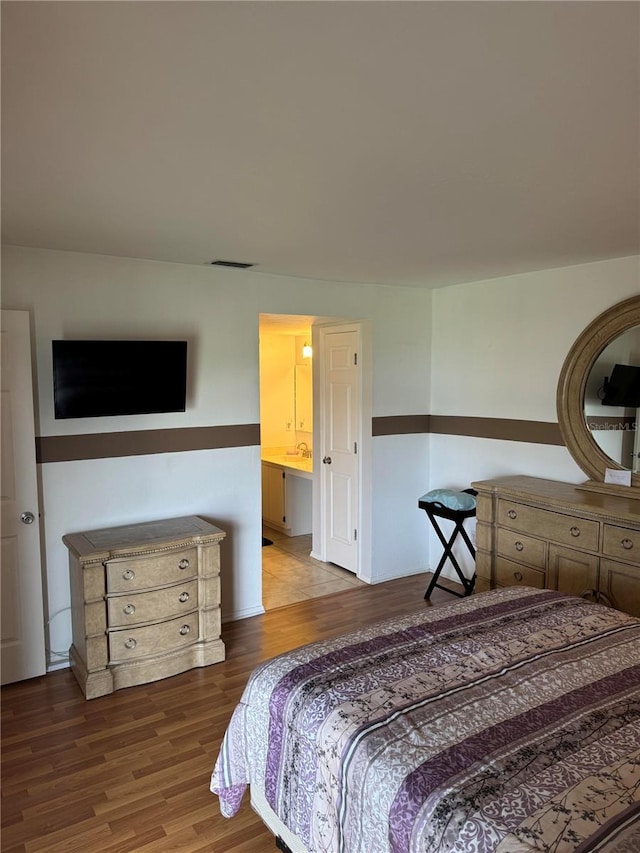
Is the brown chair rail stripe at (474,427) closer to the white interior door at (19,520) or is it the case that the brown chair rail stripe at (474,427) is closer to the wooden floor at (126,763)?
the wooden floor at (126,763)

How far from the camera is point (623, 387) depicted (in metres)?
3.64

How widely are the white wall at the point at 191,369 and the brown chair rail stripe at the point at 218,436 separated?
0.05 m

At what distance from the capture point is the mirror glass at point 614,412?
11.7 ft

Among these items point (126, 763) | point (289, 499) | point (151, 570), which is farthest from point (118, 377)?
point (289, 499)

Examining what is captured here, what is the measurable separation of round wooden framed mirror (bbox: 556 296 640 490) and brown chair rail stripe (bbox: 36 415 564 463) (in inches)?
8.0

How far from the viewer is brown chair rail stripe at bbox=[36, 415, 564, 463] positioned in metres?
3.48

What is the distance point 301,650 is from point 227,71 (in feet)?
6.22

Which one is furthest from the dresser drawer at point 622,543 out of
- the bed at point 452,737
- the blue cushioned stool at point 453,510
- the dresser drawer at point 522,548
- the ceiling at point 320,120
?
the ceiling at point 320,120

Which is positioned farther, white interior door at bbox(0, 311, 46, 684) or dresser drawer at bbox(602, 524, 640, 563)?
white interior door at bbox(0, 311, 46, 684)

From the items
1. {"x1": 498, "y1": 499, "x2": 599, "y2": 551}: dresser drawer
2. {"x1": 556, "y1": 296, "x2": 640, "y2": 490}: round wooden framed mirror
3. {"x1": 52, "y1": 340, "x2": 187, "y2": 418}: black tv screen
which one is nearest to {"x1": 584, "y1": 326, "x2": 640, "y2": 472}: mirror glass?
{"x1": 556, "y1": 296, "x2": 640, "y2": 490}: round wooden framed mirror

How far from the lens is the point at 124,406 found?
3496mm

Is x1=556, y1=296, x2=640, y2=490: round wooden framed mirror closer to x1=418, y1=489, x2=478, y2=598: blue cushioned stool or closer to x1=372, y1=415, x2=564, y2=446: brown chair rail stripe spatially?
x1=372, y1=415, x2=564, y2=446: brown chair rail stripe

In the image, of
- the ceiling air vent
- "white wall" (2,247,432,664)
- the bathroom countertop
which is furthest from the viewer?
the bathroom countertop

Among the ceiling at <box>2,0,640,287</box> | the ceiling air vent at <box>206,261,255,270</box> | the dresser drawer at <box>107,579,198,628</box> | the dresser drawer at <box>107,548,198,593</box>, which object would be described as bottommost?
the dresser drawer at <box>107,579,198,628</box>
